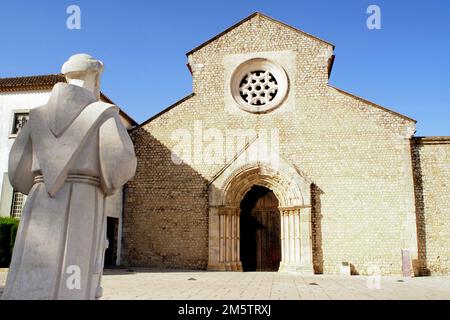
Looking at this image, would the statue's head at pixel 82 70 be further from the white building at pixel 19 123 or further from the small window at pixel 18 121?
the small window at pixel 18 121

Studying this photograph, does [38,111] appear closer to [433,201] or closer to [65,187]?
[65,187]

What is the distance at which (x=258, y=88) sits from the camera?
1648 centimetres

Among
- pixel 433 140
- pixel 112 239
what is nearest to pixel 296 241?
pixel 433 140

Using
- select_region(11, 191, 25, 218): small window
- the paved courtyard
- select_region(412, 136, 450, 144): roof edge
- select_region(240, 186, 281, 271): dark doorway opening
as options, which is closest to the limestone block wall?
select_region(412, 136, 450, 144): roof edge

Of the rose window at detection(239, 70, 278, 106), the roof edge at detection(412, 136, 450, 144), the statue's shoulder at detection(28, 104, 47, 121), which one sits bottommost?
the statue's shoulder at detection(28, 104, 47, 121)

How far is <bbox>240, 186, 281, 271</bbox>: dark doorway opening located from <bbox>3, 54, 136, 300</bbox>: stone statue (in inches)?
516

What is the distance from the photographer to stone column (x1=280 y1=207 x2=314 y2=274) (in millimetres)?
13875

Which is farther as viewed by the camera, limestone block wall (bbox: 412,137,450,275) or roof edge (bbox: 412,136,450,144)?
roof edge (bbox: 412,136,450,144)

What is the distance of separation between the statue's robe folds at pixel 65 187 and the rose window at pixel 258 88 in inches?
538

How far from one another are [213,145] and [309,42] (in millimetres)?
5877

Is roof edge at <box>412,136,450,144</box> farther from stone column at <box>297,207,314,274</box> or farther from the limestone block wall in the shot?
stone column at <box>297,207,314,274</box>

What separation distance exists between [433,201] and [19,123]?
17210mm
